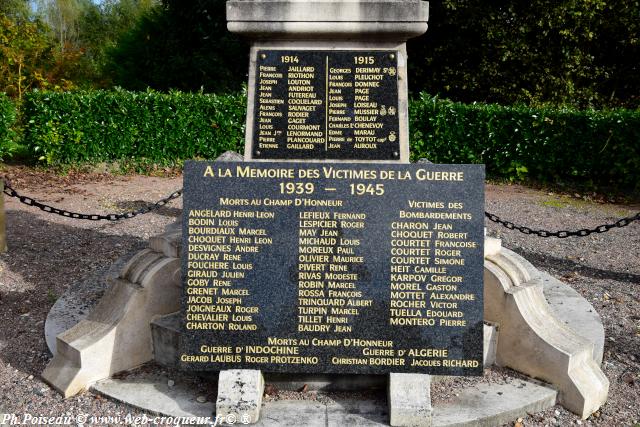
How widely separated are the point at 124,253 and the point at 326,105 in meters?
4.12

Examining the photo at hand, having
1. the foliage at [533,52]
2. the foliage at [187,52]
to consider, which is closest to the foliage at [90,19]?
the foliage at [187,52]

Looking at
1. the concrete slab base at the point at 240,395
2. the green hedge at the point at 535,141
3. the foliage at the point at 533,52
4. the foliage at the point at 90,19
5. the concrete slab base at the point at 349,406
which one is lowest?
the concrete slab base at the point at 349,406

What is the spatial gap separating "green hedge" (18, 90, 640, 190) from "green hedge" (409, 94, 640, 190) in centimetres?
2

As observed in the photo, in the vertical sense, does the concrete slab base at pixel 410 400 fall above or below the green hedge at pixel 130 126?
below

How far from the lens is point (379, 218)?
4191 mm

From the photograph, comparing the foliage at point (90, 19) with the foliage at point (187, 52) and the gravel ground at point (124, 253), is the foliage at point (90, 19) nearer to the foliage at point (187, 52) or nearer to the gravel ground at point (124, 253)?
the foliage at point (187, 52)

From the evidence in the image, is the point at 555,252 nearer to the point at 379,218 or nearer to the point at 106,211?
the point at 379,218

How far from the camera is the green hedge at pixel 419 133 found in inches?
527

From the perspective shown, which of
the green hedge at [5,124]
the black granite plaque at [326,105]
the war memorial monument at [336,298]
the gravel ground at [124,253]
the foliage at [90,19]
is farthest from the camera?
the foliage at [90,19]

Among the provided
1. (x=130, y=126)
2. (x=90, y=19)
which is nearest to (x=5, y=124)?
(x=130, y=126)

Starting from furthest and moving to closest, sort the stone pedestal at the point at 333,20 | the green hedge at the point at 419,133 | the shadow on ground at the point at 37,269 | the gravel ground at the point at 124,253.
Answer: the green hedge at the point at 419,133, the shadow on ground at the point at 37,269, the stone pedestal at the point at 333,20, the gravel ground at the point at 124,253

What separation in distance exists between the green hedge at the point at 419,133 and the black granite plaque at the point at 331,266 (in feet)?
33.5

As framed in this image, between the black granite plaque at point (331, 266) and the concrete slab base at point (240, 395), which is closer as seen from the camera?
the concrete slab base at point (240, 395)

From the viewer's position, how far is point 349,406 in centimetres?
407
